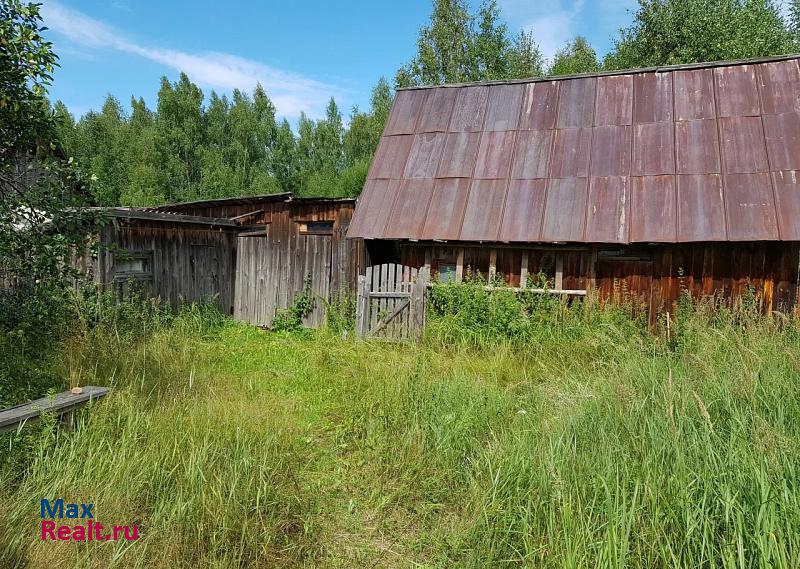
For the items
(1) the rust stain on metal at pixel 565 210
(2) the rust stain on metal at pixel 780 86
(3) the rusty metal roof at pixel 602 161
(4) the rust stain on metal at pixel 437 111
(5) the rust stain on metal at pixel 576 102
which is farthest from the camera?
(4) the rust stain on metal at pixel 437 111

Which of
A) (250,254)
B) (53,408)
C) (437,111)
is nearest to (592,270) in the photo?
(437,111)

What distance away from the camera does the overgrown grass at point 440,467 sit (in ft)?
8.57

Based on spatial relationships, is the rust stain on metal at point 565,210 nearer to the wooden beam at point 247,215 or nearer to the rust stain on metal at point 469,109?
the rust stain on metal at point 469,109

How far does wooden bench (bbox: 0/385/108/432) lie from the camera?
3404mm

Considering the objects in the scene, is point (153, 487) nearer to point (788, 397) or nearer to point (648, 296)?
point (788, 397)

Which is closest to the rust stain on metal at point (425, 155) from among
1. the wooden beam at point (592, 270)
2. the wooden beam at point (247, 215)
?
the wooden beam at point (592, 270)

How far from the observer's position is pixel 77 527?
2.91 meters

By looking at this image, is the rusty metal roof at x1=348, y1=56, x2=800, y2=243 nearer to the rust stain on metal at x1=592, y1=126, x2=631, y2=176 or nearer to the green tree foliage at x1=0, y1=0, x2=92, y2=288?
the rust stain on metal at x1=592, y1=126, x2=631, y2=176

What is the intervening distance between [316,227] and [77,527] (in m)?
8.77

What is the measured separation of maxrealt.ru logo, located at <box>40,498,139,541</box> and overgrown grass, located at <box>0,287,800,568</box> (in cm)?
6

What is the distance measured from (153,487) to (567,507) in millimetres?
2796

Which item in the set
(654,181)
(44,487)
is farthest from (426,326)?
(44,487)

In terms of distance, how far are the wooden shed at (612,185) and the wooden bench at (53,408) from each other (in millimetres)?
5935

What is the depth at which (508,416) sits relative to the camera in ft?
15.3
